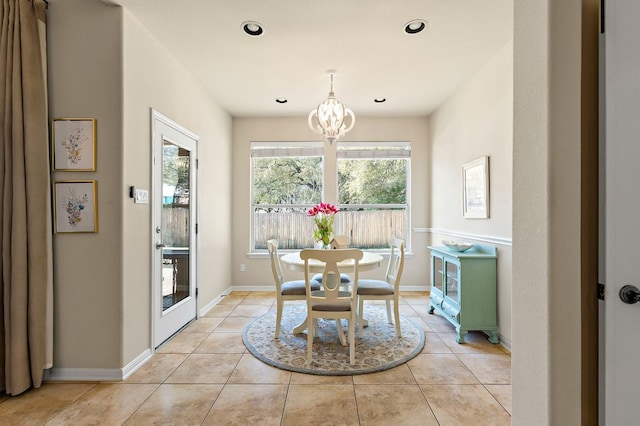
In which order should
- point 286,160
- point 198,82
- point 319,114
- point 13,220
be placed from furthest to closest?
point 286,160 < point 198,82 < point 319,114 < point 13,220

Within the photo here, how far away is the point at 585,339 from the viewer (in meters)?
1.12

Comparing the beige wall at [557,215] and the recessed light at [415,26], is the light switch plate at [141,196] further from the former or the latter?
the beige wall at [557,215]

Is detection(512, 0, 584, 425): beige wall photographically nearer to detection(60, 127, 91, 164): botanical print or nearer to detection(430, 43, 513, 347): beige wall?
detection(430, 43, 513, 347): beige wall

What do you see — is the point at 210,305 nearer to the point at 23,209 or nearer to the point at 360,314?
the point at 360,314

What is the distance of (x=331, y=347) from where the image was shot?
296cm

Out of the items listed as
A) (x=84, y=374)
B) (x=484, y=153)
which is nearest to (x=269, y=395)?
(x=84, y=374)

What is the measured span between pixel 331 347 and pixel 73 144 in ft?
8.51

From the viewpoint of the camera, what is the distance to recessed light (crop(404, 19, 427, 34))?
8.54ft

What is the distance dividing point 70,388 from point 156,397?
25.6 inches

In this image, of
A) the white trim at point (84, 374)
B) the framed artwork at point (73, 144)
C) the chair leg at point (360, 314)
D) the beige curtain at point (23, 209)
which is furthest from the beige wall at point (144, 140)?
the chair leg at point (360, 314)

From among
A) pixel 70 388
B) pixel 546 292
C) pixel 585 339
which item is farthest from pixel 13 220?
pixel 585 339

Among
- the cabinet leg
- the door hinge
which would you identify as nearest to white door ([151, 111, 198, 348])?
the cabinet leg
